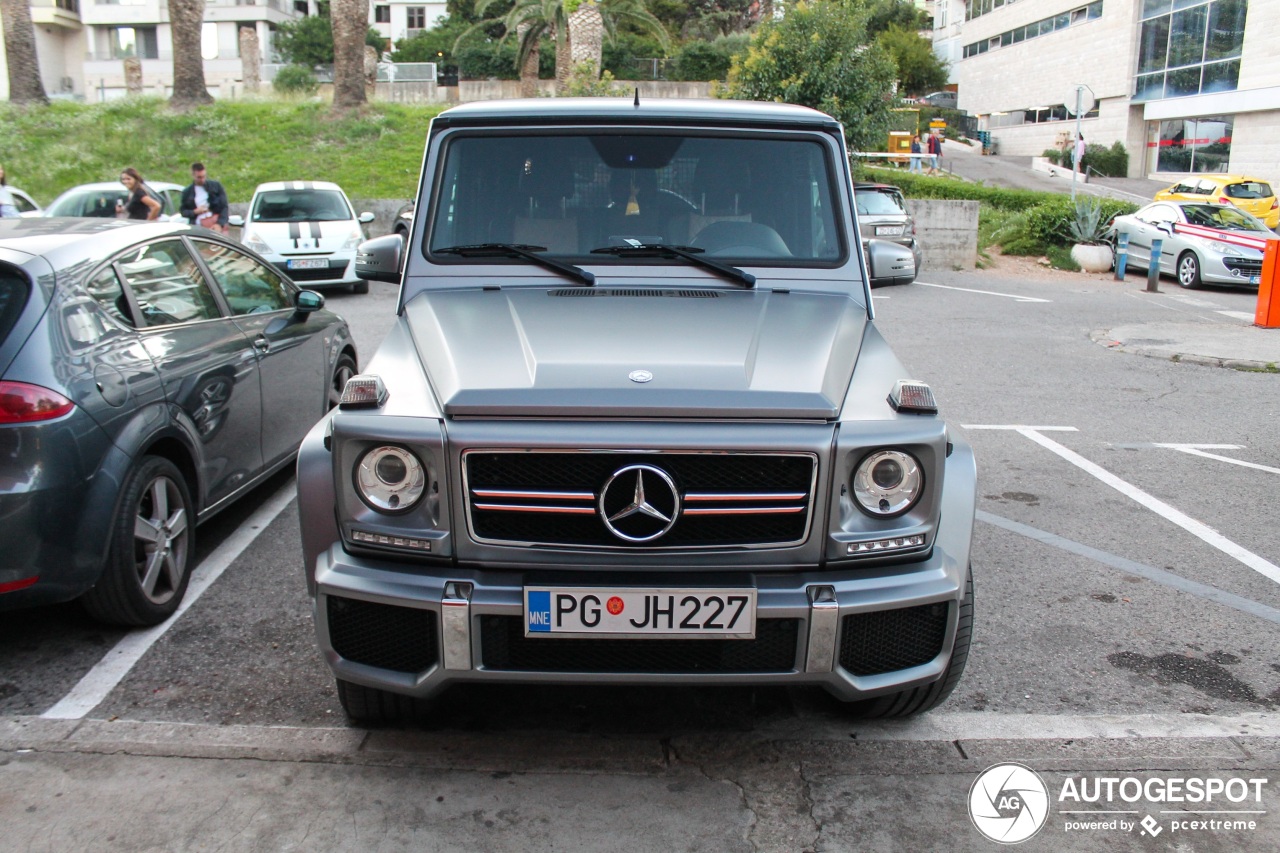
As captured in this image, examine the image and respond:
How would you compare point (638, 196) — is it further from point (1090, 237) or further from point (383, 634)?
point (1090, 237)

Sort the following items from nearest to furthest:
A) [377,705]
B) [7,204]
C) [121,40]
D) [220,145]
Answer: [377,705] < [7,204] < [220,145] < [121,40]

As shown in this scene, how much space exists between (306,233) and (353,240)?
660 millimetres

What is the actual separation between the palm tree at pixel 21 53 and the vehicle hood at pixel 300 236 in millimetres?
17095

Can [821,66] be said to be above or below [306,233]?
above

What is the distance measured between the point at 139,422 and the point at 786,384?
8.59ft

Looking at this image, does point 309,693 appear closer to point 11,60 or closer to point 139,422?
point 139,422

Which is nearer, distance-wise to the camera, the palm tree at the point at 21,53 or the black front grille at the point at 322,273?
the black front grille at the point at 322,273

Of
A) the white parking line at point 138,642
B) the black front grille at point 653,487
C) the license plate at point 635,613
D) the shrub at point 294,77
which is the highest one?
the shrub at point 294,77

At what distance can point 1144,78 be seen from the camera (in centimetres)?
4522

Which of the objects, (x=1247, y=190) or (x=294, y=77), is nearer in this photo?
(x=1247, y=190)

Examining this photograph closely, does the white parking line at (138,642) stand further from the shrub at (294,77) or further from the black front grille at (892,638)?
the shrub at (294,77)

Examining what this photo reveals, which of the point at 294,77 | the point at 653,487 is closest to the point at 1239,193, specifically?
the point at 653,487

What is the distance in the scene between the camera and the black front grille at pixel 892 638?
300cm

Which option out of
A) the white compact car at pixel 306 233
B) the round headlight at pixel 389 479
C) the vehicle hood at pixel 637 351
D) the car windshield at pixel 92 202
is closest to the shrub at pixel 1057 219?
the white compact car at pixel 306 233
